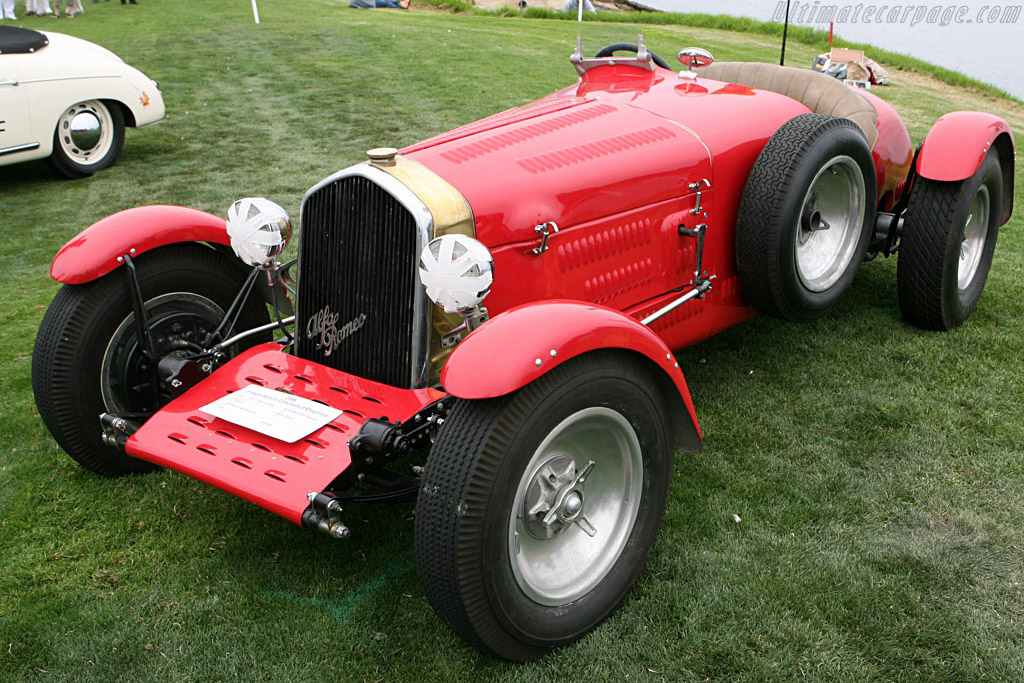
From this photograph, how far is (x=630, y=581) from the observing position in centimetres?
266

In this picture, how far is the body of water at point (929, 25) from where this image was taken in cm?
1748

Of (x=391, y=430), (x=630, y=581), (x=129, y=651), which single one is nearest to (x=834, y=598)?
(x=630, y=581)

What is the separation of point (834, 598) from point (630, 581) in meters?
0.67

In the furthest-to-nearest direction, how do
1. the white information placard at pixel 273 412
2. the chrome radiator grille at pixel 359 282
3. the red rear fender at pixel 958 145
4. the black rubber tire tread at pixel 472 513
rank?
1. the red rear fender at pixel 958 145
2. the chrome radiator grille at pixel 359 282
3. the white information placard at pixel 273 412
4. the black rubber tire tread at pixel 472 513

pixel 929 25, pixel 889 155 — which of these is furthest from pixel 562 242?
pixel 929 25

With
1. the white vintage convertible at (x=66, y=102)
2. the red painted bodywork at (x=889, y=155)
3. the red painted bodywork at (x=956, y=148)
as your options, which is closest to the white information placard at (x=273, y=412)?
the red painted bodywork at (x=956, y=148)

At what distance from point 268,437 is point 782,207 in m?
2.25

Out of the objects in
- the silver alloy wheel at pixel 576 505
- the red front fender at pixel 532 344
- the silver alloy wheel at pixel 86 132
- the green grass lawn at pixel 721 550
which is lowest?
the green grass lawn at pixel 721 550

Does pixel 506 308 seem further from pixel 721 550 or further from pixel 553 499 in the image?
pixel 721 550

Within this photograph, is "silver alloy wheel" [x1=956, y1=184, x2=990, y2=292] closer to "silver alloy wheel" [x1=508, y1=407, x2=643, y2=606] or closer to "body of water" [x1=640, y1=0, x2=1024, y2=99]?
"silver alloy wheel" [x1=508, y1=407, x2=643, y2=606]

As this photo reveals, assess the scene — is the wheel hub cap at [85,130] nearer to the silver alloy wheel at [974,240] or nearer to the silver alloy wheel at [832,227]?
the silver alloy wheel at [832,227]

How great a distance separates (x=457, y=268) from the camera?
2.51 m

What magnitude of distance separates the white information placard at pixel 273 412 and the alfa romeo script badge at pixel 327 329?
0.90 ft

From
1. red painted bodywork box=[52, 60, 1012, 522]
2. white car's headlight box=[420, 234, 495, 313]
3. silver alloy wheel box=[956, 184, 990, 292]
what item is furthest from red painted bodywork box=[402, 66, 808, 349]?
silver alloy wheel box=[956, 184, 990, 292]
